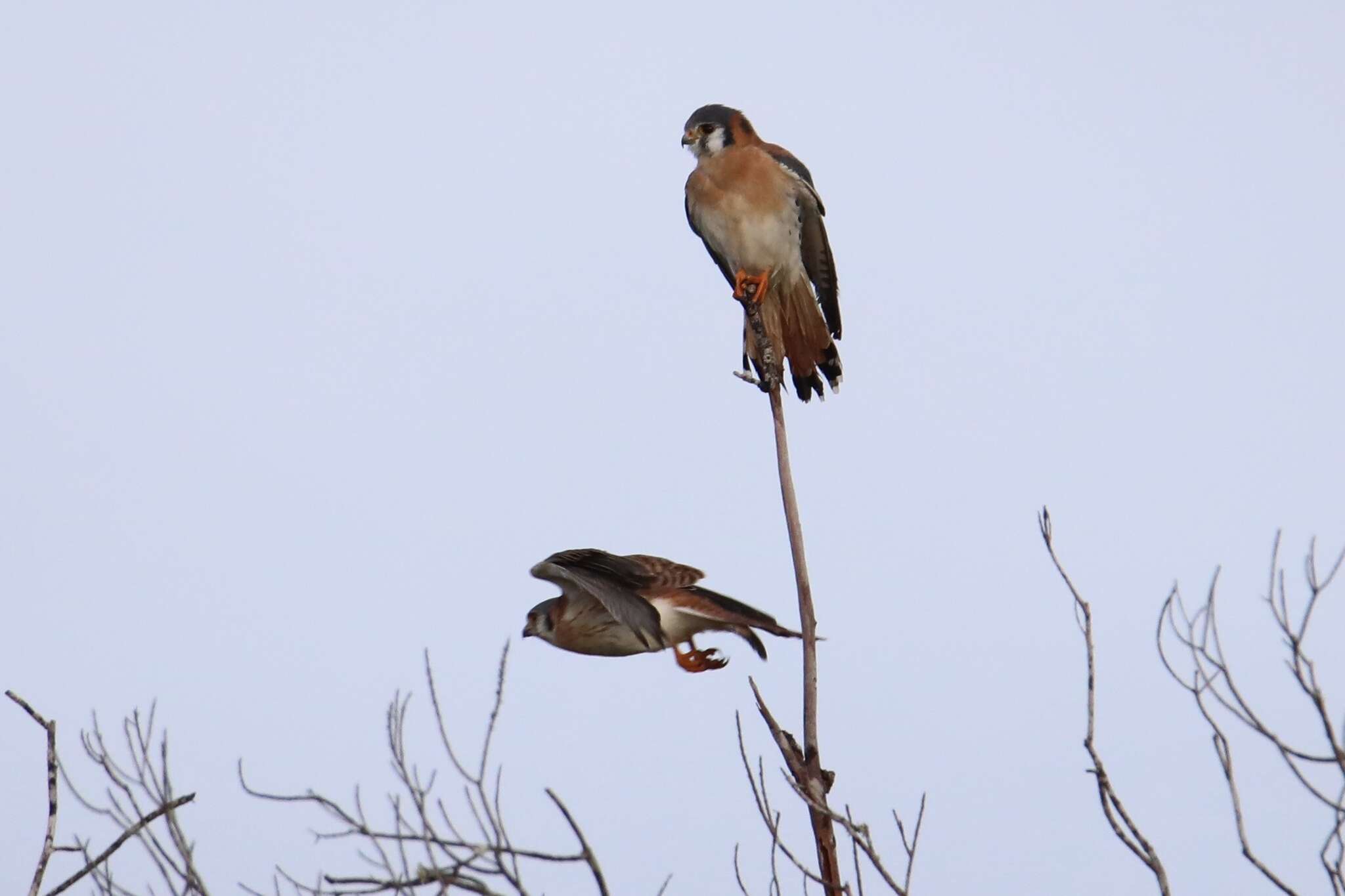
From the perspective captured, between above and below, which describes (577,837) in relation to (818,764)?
below

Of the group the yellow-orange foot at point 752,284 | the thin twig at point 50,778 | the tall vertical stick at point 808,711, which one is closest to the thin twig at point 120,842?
Result: the thin twig at point 50,778

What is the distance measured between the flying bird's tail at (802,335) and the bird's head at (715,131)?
2.25 ft

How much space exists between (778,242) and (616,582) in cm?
255

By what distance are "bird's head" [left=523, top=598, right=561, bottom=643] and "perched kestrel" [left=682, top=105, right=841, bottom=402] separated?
1.91 metres

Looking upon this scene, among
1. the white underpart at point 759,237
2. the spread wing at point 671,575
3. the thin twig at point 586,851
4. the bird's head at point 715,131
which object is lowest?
the thin twig at point 586,851

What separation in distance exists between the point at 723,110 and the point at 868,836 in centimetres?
429

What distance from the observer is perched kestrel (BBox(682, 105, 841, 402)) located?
562 centimetres

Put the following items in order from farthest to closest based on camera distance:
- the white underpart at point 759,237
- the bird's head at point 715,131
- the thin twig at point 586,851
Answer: the bird's head at point 715,131
the white underpart at point 759,237
the thin twig at point 586,851

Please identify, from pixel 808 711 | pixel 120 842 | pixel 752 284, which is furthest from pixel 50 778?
pixel 752 284

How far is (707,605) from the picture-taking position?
135 inches

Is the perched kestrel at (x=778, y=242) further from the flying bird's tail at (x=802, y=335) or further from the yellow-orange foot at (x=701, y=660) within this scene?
the yellow-orange foot at (x=701, y=660)

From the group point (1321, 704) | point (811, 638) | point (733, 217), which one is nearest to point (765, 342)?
point (811, 638)

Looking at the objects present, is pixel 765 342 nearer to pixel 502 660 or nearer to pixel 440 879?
pixel 502 660

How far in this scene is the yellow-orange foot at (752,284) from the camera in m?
5.45
